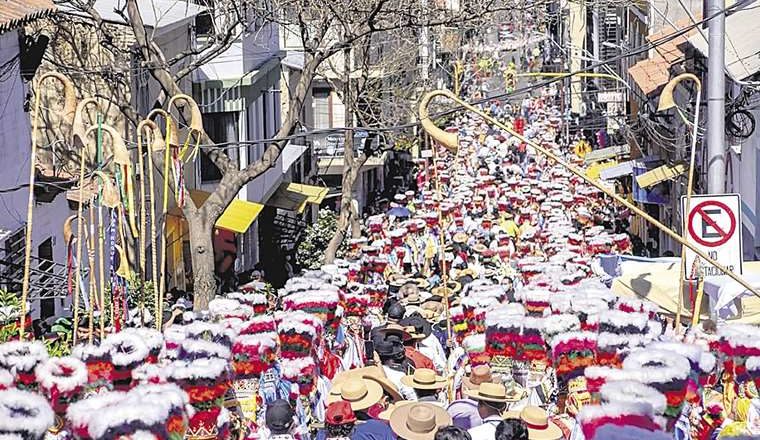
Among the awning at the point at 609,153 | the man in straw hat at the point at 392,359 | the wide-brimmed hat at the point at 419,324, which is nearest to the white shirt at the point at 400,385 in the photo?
the man in straw hat at the point at 392,359

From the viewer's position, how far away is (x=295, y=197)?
2838 cm

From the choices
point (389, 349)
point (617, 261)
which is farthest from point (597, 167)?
point (389, 349)

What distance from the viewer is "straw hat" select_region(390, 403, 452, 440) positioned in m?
7.08

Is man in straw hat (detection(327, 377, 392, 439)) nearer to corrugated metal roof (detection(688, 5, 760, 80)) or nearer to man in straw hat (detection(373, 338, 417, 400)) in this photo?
man in straw hat (detection(373, 338, 417, 400))

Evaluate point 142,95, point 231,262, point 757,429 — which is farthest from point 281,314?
point 231,262

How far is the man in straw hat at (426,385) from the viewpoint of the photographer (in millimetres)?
8695

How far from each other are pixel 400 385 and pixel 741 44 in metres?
8.97

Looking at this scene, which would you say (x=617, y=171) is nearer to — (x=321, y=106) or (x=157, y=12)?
(x=321, y=106)

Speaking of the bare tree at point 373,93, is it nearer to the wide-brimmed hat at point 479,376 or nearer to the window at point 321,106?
the window at point 321,106

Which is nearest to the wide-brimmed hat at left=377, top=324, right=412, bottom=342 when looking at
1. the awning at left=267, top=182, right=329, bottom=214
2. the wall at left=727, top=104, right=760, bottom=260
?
the wall at left=727, top=104, right=760, bottom=260

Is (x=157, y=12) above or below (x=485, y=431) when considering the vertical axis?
above

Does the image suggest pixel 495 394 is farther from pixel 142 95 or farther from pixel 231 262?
pixel 231 262

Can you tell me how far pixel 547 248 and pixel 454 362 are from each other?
9.54 meters

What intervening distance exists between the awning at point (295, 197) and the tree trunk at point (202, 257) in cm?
1433
